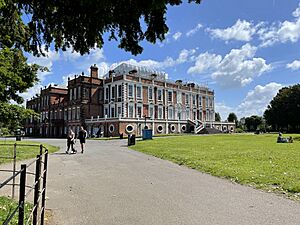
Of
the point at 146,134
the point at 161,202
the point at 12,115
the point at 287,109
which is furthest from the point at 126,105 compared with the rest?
the point at 161,202

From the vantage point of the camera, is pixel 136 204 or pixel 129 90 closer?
pixel 136 204

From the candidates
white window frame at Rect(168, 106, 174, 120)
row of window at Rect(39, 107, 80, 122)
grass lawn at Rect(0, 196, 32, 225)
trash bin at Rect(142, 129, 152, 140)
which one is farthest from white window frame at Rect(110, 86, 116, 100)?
grass lawn at Rect(0, 196, 32, 225)

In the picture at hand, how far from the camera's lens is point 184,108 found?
225 feet

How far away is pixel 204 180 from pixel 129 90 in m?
48.7

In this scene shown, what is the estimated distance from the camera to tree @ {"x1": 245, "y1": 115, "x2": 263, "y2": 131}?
105562 millimetres

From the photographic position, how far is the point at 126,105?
5628 cm

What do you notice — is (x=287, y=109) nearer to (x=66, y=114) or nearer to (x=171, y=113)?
(x=171, y=113)

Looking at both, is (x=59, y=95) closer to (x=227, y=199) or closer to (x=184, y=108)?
(x=184, y=108)

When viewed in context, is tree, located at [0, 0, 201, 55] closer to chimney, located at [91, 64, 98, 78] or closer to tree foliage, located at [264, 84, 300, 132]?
chimney, located at [91, 64, 98, 78]

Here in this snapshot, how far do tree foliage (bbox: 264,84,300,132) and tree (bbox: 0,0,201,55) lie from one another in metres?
71.8

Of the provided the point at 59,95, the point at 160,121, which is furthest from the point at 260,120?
the point at 59,95

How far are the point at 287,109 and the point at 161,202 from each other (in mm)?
71551

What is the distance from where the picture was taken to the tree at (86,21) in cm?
436

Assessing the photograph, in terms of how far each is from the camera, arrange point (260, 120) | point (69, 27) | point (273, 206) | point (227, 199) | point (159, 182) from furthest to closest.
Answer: point (260, 120), point (159, 182), point (227, 199), point (273, 206), point (69, 27)
